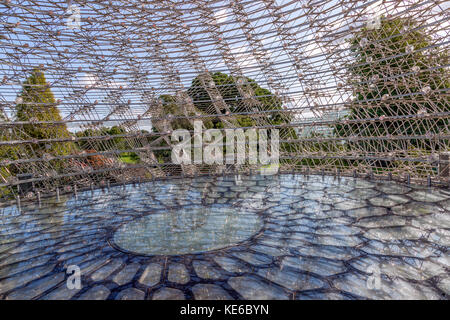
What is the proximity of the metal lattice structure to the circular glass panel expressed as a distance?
9.82m

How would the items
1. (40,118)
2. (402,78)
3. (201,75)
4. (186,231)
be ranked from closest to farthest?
(186,231)
(402,78)
(40,118)
(201,75)

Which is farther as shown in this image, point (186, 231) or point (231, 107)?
point (231, 107)

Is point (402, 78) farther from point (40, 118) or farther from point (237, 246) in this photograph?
point (40, 118)

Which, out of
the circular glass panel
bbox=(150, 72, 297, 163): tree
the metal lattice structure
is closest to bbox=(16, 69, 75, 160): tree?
the metal lattice structure

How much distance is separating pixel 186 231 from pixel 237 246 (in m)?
1.96

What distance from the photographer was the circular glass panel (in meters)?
8.83

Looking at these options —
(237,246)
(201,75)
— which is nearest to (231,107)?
(201,75)

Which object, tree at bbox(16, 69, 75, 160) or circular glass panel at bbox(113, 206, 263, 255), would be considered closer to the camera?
circular glass panel at bbox(113, 206, 263, 255)

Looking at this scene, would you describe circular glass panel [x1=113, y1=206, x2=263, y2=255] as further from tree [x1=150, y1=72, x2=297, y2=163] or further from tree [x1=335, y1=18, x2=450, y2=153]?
tree [x1=150, y1=72, x2=297, y2=163]

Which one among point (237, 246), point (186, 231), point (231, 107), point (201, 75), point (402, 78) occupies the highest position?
point (201, 75)

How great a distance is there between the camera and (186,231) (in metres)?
10.0

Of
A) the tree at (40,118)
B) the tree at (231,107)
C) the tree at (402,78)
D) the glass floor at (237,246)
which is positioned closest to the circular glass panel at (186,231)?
the glass floor at (237,246)
